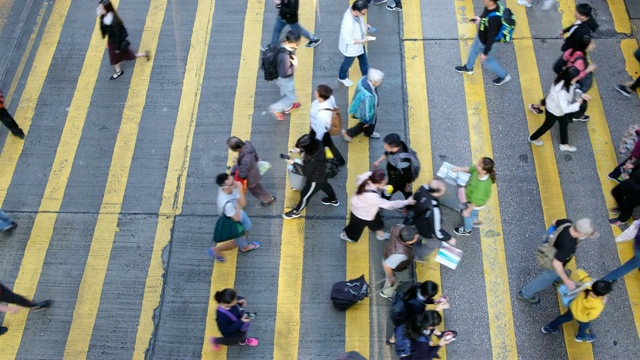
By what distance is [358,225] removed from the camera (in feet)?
22.8

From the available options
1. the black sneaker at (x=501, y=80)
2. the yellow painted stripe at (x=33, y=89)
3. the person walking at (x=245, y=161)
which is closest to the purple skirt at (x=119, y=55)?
the yellow painted stripe at (x=33, y=89)

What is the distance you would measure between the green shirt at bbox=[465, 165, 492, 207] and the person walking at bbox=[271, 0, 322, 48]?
384cm

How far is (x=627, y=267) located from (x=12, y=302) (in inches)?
311

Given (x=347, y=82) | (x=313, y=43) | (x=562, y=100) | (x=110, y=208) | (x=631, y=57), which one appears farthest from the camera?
(x=313, y=43)

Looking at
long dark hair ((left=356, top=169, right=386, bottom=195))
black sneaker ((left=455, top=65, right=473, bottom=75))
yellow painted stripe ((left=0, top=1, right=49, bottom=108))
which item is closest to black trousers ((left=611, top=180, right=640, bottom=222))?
black sneaker ((left=455, top=65, right=473, bottom=75))

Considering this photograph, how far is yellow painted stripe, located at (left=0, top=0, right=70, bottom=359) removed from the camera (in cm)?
711

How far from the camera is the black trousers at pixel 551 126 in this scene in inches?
303

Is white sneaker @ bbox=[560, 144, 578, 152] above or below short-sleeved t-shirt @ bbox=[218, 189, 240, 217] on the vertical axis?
below

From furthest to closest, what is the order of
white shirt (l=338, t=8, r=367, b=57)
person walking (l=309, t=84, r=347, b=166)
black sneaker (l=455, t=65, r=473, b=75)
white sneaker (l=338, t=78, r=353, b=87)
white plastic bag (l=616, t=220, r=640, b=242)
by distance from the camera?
black sneaker (l=455, t=65, r=473, b=75), white sneaker (l=338, t=78, r=353, b=87), white shirt (l=338, t=8, r=367, b=57), person walking (l=309, t=84, r=347, b=166), white plastic bag (l=616, t=220, r=640, b=242)

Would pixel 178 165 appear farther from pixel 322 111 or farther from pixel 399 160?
pixel 399 160

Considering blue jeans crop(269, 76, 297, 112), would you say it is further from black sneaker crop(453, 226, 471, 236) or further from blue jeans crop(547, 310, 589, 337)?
blue jeans crop(547, 310, 589, 337)

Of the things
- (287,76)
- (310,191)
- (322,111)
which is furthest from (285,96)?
(310,191)

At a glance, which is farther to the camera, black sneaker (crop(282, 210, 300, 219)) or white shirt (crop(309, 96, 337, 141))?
black sneaker (crop(282, 210, 300, 219))

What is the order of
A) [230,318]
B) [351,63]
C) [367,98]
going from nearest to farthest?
1. [230,318]
2. [367,98]
3. [351,63]
